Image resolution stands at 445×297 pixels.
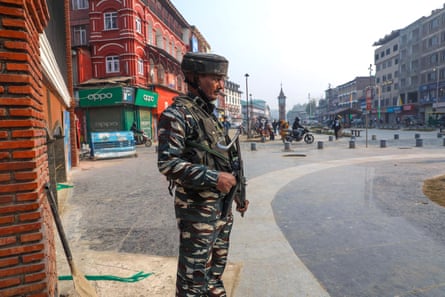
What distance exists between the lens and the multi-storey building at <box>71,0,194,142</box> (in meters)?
20.8

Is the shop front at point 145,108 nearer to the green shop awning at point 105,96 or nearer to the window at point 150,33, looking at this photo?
the green shop awning at point 105,96

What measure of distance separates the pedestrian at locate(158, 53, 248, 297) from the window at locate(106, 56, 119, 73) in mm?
22244

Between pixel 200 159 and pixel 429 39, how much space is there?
189 feet

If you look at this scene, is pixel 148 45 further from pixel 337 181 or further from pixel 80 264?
pixel 80 264

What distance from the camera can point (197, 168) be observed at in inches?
75.6

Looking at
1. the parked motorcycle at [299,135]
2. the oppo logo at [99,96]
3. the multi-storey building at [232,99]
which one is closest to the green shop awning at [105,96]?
the oppo logo at [99,96]

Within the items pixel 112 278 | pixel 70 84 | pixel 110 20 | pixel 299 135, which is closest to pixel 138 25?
pixel 110 20

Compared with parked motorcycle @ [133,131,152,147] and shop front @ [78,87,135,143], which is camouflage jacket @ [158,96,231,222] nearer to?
parked motorcycle @ [133,131,152,147]

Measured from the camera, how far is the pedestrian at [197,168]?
1931 millimetres

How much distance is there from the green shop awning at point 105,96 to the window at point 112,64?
2622mm

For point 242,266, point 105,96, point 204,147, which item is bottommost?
point 242,266

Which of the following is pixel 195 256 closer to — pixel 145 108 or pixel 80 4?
pixel 145 108

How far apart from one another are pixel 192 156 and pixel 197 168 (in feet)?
0.55

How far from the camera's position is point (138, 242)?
12.9ft
